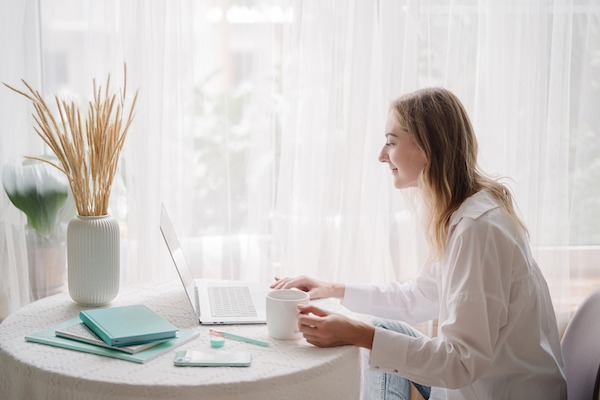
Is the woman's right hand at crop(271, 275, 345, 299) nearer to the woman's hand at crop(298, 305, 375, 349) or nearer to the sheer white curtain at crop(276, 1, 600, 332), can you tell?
the woman's hand at crop(298, 305, 375, 349)

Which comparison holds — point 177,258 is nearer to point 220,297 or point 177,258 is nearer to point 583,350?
point 220,297

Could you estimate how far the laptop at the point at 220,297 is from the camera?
1.54 meters

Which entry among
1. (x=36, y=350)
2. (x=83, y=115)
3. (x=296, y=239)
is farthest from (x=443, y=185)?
(x=83, y=115)

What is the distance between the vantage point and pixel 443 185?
156cm

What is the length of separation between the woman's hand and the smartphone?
0.46 ft

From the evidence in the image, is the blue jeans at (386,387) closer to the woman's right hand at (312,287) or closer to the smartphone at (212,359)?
the woman's right hand at (312,287)

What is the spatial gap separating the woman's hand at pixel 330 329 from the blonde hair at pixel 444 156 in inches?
11.8

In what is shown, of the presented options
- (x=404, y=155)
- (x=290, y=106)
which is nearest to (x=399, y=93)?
(x=290, y=106)

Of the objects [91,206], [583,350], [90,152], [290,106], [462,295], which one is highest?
[290,106]

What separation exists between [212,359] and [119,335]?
19cm

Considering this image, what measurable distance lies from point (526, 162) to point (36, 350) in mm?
1993

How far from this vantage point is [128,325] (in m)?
1.37

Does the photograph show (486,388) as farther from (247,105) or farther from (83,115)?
(83,115)

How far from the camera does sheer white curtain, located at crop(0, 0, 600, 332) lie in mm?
2445
